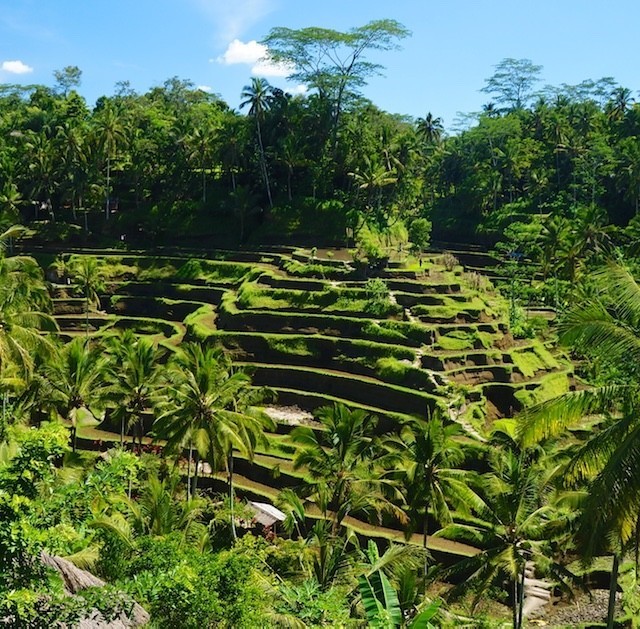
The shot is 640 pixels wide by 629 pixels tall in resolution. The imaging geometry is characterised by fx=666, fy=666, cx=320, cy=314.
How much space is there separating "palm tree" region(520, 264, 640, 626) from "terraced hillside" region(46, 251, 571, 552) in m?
16.7

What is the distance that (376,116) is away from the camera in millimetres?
81125

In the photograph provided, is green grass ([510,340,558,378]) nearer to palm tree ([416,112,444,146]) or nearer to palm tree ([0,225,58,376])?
palm tree ([0,225,58,376])

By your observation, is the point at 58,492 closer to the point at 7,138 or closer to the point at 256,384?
the point at 256,384

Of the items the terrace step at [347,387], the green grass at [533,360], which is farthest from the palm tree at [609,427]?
the green grass at [533,360]

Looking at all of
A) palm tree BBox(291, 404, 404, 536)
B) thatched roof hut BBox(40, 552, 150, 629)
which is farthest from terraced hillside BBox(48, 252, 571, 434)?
thatched roof hut BBox(40, 552, 150, 629)

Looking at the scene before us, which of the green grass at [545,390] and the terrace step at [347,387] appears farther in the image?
the green grass at [545,390]

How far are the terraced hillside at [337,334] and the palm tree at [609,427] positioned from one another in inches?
658

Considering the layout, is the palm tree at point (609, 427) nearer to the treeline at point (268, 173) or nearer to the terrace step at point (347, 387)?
the terrace step at point (347, 387)

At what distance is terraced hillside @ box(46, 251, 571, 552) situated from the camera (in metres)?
33.6

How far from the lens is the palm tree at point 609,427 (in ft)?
32.4

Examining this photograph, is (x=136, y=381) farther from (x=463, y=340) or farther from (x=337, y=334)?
(x=463, y=340)

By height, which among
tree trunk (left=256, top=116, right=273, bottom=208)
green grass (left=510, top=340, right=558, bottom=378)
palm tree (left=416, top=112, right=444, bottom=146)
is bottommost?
green grass (left=510, top=340, right=558, bottom=378)

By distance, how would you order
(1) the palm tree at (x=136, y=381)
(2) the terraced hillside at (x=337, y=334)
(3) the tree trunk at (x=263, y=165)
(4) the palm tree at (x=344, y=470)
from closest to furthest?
(4) the palm tree at (x=344, y=470) → (1) the palm tree at (x=136, y=381) → (2) the terraced hillside at (x=337, y=334) → (3) the tree trunk at (x=263, y=165)

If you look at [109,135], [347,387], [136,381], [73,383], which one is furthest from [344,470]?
[109,135]
